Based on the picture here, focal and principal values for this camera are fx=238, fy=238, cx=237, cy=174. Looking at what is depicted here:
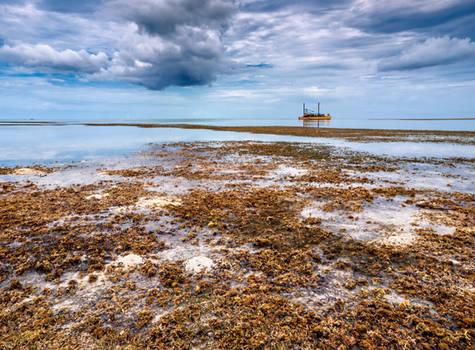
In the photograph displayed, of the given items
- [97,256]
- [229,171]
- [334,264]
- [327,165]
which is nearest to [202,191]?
[229,171]

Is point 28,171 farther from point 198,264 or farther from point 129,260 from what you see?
point 198,264

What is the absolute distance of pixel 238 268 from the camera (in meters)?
6.54

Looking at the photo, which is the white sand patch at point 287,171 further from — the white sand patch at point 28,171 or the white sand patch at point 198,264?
the white sand patch at point 28,171

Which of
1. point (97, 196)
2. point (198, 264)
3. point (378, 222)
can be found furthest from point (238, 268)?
point (97, 196)

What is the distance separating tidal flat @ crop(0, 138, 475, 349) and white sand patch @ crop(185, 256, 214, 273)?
0.17ft

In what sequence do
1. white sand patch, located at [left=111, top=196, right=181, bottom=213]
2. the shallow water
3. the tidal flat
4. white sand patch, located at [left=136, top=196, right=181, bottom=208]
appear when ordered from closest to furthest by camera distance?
the tidal flat → white sand patch, located at [left=111, top=196, right=181, bottom=213] → white sand patch, located at [left=136, top=196, right=181, bottom=208] → the shallow water

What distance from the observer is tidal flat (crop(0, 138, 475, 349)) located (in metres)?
4.46

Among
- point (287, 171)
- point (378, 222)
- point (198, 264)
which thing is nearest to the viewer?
point (198, 264)

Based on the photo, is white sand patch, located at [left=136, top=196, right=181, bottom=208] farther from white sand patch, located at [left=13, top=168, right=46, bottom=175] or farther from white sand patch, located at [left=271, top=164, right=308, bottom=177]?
white sand patch, located at [left=13, top=168, right=46, bottom=175]

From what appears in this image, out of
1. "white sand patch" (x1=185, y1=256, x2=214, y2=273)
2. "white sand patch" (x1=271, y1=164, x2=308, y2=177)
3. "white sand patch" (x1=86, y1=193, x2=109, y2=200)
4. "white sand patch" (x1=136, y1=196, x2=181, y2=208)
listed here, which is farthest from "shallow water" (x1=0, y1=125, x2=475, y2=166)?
"white sand patch" (x1=185, y1=256, x2=214, y2=273)

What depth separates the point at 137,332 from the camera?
451cm

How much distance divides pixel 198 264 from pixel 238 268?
1148mm

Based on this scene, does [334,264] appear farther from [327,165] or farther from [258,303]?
[327,165]

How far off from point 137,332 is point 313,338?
3285 mm
